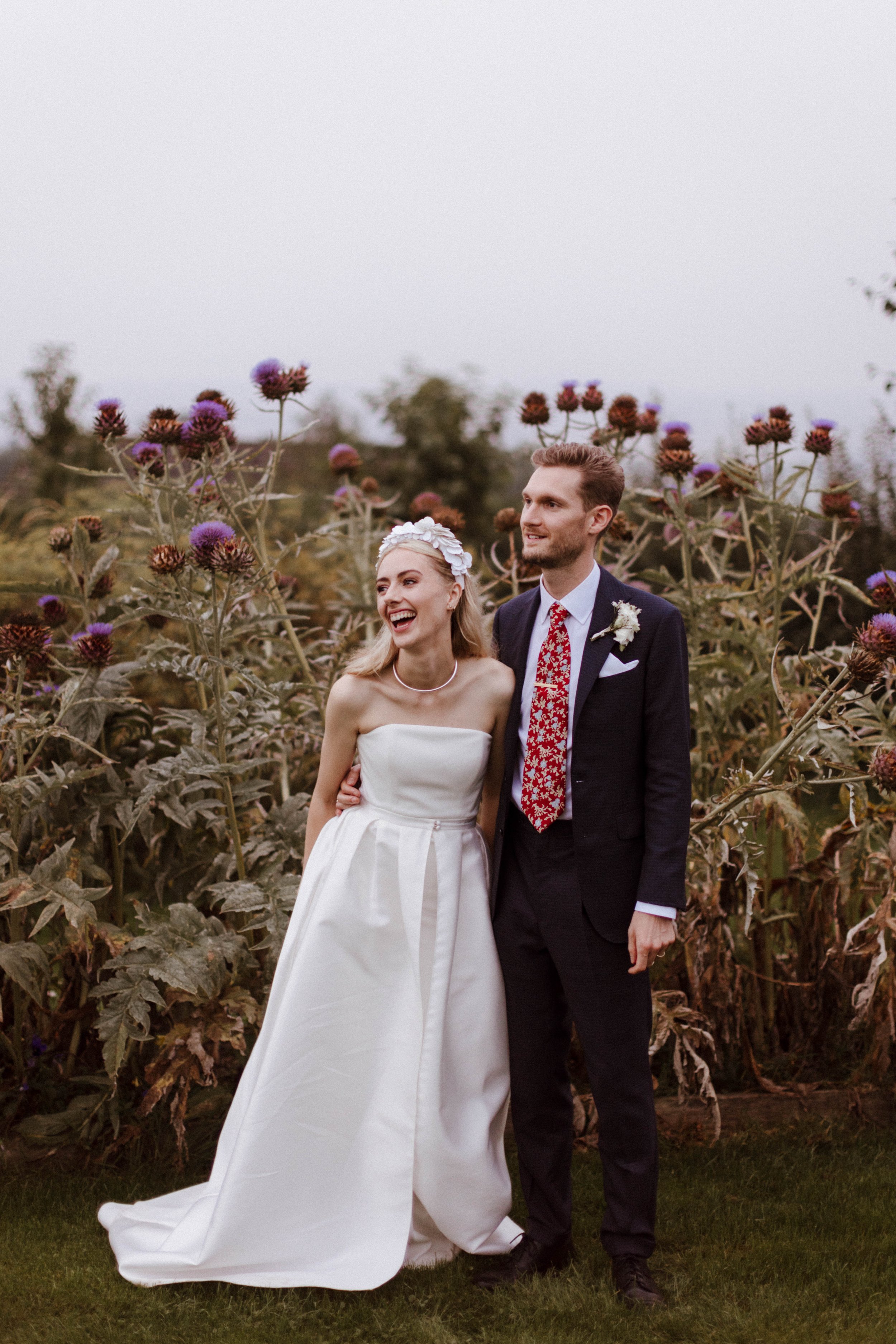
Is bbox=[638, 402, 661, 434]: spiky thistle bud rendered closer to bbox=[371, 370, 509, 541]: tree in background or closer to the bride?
the bride

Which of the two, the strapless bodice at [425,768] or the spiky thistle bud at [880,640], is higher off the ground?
the spiky thistle bud at [880,640]

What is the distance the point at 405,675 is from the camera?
9.49 feet

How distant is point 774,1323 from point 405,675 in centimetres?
168

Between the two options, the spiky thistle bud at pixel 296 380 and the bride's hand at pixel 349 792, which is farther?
the spiky thistle bud at pixel 296 380

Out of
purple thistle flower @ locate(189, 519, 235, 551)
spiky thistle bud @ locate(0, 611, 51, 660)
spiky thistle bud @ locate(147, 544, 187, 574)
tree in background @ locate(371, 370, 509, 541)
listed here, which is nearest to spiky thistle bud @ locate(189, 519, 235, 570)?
purple thistle flower @ locate(189, 519, 235, 551)

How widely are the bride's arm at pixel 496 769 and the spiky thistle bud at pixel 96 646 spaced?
3.78 ft

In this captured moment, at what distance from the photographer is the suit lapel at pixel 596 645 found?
2674mm

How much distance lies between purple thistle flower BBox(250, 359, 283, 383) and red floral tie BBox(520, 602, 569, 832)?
1348mm

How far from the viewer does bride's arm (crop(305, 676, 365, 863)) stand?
2.88 m

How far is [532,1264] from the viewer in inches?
114

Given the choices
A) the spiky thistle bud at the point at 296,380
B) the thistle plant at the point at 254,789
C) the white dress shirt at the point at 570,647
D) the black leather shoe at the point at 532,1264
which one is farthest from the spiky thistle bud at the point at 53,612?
the black leather shoe at the point at 532,1264

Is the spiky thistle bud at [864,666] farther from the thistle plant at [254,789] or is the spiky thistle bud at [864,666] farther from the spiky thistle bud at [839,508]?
the spiky thistle bud at [839,508]

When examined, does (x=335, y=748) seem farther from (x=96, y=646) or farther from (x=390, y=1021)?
(x=96, y=646)

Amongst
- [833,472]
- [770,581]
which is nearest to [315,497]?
[833,472]
